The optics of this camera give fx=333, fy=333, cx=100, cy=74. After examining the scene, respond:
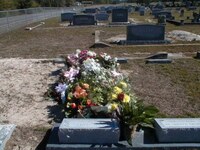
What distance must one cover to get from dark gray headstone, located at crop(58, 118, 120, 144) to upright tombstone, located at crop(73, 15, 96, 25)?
25681 millimetres

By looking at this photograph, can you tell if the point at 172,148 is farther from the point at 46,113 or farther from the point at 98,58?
the point at 98,58

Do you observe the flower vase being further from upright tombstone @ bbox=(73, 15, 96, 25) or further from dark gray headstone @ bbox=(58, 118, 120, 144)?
upright tombstone @ bbox=(73, 15, 96, 25)

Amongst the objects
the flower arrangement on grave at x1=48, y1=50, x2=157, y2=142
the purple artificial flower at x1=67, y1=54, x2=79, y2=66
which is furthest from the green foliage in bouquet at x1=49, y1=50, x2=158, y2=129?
the purple artificial flower at x1=67, y1=54, x2=79, y2=66

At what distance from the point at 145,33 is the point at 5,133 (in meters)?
12.0

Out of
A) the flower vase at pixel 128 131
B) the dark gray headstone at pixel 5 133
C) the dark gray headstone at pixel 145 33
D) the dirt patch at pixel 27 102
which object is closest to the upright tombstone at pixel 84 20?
the dark gray headstone at pixel 145 33

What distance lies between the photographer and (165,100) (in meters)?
6.79

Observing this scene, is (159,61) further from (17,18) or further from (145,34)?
(17,18)

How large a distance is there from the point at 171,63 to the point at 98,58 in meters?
3.68

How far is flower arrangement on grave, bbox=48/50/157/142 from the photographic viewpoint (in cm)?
457

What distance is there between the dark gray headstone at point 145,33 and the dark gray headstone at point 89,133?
12060mm

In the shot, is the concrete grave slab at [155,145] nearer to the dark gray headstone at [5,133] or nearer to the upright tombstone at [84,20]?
the dark gray headstone at [5,133]

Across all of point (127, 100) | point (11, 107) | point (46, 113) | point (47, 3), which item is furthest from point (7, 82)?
point (47, 3)

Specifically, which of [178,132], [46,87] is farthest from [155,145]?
[46,87]

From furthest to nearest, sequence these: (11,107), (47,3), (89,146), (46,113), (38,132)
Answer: (47,3)
(11,107)
(46,113)
(38,132)
(89,146)
